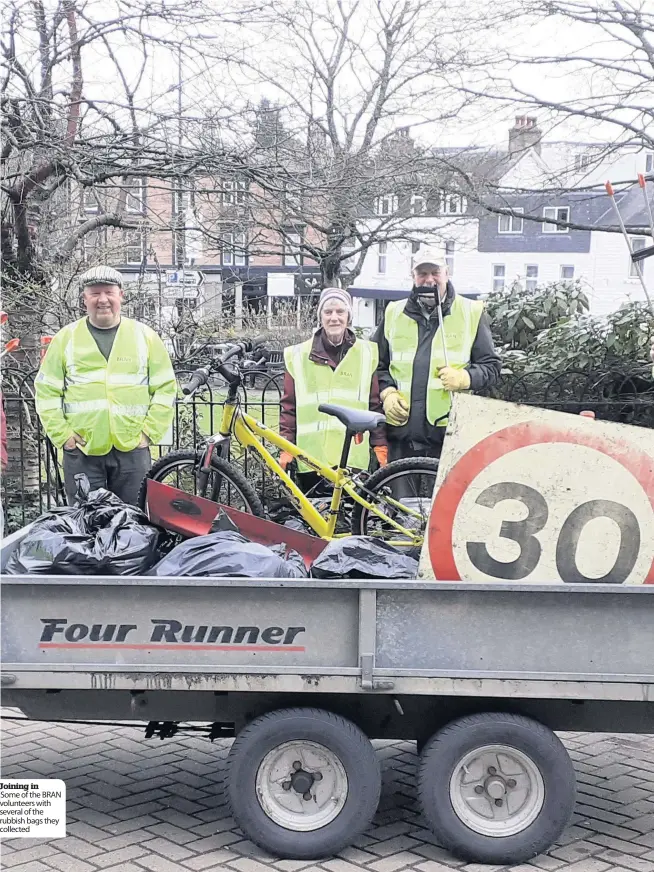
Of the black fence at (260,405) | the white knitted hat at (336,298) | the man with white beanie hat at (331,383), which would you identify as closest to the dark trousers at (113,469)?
the man with white beanie hat at (331,383)

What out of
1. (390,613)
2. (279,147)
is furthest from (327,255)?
(390,613)

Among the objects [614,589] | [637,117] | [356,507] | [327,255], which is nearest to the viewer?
[614,589]

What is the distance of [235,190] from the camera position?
778cm

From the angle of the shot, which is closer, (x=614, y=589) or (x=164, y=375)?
(x=614, y=589)

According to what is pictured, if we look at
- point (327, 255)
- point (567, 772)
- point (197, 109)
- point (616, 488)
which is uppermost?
point (197, 109)

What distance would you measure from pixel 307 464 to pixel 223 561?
1857mm

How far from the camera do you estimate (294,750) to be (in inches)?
137

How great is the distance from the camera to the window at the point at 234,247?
983cm

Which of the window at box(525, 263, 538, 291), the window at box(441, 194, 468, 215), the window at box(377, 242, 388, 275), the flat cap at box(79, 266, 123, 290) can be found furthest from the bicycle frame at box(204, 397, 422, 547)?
the window at box(377, 242, 388, 275)

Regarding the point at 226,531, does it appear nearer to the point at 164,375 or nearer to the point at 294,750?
the point at 294,750

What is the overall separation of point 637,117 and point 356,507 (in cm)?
477

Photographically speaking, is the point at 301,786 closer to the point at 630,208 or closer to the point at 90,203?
the point at 90,203

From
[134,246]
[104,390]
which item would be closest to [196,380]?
[104,390]

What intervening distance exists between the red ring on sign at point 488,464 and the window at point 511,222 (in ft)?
19.6
